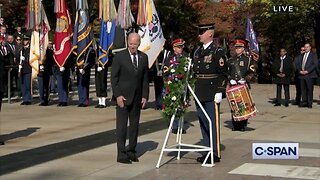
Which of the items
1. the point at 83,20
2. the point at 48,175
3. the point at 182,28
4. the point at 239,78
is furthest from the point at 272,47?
the point at 48,175

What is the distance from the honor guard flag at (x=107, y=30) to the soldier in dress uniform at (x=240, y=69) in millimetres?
5499

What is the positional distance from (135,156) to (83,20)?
30.4ft

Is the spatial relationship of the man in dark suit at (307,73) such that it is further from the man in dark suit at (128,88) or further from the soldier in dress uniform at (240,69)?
the man in dark suit at (128,88)

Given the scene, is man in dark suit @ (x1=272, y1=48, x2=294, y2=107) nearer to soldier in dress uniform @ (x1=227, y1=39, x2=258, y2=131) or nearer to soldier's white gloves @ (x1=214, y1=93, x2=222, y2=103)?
soldier in dress uniform @ (x1=227, y1=39, x2=258, y2=131)

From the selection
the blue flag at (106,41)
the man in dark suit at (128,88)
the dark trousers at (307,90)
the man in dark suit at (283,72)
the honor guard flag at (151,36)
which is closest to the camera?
the man in dark suit at (128,88)

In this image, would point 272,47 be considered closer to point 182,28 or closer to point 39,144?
point 182,28

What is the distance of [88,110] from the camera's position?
17.0m

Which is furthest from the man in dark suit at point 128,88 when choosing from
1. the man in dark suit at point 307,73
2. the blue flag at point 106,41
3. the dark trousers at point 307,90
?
the man in dark suit at point 307,73

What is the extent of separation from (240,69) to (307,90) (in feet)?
22.0

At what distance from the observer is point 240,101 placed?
1227 cm

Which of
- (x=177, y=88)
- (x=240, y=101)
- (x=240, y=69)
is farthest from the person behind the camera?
(x=240, y=69)

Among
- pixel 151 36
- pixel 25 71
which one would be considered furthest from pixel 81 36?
pixel 25 71

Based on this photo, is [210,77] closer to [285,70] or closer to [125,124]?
[125,124]

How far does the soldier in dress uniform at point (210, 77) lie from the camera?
9.09m
